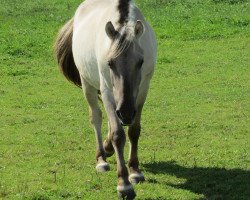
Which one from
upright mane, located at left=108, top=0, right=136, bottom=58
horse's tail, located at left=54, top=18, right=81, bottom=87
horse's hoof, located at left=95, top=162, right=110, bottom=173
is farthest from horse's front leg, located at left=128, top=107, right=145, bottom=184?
horse's tail, located at left=54, top=18, right=81, bottom=87

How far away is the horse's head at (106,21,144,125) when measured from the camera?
6.61m

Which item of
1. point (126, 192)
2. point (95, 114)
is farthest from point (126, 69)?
point (95, 114)

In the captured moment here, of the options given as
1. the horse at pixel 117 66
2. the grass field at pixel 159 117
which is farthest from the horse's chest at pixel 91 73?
the grass field at pixel 159 117

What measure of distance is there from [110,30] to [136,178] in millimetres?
1846

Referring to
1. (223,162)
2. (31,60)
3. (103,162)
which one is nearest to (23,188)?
(103,162)

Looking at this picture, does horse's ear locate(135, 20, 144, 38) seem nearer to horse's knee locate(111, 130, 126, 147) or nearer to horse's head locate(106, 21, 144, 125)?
horse's head locate(106, 21, 144, 125)

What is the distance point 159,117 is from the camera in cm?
1097

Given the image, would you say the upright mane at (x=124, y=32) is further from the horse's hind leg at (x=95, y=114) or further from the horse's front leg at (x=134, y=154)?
the horse's hind leg at (x=95, y=114)

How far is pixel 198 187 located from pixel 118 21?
205 cm

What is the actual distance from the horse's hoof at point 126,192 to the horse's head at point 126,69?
779 mm

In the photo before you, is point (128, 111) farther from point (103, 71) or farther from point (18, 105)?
point (18, 105)

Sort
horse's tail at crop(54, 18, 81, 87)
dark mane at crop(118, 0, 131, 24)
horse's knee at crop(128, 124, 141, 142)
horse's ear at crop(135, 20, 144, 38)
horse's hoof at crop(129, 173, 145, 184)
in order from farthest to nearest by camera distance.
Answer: horse's tail at crop(54, 18, 81, 87) < horse's knee at crop(128, 124, 141, 142) < horse's hoof at crop(129, 173, 145, 184) < dark mane at crop(118, 0, 131, 24) < horse's ear at crop(135, 20, 144, 38)

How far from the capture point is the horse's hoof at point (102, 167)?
328 inches

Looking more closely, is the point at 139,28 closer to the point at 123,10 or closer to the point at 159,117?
the point at 123,10
